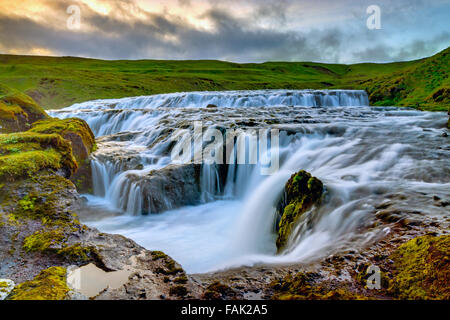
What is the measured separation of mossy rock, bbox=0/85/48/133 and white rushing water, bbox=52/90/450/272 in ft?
8.71

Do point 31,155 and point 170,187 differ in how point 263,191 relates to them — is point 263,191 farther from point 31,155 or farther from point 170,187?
point 31,155

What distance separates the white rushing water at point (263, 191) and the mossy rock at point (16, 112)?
2.66 meters

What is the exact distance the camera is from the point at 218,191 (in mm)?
8898

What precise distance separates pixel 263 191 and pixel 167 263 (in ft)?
14.3

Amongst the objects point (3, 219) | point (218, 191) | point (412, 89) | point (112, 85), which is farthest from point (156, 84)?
point (3, 219)

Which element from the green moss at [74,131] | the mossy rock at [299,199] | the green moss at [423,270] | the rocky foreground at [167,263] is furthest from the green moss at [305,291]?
the green moss at [74,131]

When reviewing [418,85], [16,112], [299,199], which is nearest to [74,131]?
[16,112]

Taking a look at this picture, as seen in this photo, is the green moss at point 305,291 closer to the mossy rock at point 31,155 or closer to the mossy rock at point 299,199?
the mossy rock at point 299,199

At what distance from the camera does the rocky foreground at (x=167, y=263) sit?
7.68ft
